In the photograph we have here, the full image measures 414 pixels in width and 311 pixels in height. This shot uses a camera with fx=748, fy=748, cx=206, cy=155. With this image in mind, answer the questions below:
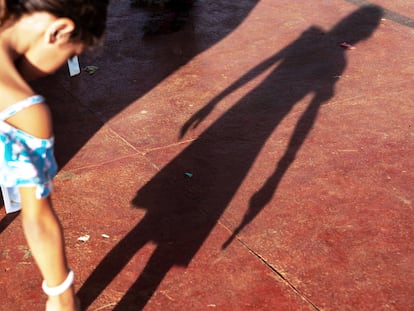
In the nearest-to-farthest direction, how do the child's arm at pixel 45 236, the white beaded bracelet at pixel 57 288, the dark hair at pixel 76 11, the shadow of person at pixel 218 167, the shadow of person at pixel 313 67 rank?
the dark hair at pixel 76 11 → the child's arm at pixel 45 236 → the white beaded bracelet at pixel 57 288 → the shadow of person at pixel 218 167 → the shadow of person at pixel 313 67

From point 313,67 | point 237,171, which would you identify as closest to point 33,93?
point 237,171

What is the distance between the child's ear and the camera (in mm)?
2357

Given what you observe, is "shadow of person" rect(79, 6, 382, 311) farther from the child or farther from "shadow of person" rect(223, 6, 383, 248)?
the child

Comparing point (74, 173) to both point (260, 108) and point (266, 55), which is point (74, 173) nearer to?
point (260, 108)

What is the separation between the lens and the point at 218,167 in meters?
4.85

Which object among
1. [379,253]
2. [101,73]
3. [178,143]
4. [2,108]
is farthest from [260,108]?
[2,108]

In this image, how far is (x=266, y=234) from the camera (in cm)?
417

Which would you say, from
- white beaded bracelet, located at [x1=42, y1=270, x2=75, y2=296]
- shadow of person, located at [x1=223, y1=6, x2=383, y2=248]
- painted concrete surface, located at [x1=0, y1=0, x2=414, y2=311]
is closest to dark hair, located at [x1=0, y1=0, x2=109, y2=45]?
painted concrete surface, located at [x1=0, y1=0, x2=414, y2=311]

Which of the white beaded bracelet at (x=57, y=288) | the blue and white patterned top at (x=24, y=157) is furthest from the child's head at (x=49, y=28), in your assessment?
the white beaded bracelet at (x=57, y=288)

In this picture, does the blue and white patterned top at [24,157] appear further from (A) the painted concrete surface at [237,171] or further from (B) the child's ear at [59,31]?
(A) the painted concrete surface at [237,171]

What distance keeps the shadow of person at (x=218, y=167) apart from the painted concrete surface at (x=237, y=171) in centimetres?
1

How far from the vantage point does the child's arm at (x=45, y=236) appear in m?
2.53

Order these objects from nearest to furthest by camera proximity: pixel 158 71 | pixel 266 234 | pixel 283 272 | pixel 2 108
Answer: pixel 2 108
pixel 283 272
pixel 266 234
pixel 158 71

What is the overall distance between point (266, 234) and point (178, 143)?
4.08ft
